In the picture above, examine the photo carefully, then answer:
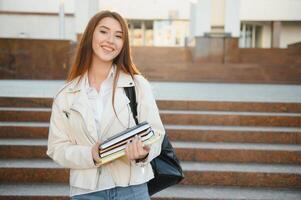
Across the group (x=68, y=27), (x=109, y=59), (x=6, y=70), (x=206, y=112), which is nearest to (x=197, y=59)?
(x=6, y=70)

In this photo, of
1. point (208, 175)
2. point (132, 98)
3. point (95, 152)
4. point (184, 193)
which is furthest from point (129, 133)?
point (208, 175)

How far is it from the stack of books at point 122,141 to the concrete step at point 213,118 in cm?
369

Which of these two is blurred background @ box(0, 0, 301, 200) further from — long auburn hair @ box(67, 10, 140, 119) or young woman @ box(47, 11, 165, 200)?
long auburn hair @ box(67, 10, 140, 119)

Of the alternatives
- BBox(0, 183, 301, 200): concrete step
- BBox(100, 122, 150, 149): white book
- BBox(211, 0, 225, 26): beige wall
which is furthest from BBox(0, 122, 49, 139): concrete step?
BBox(211, 0, 225, 26): beige wall

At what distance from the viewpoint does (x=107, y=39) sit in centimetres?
198

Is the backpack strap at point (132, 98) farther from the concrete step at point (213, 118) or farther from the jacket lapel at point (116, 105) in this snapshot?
the concrete step at point (213, 118)

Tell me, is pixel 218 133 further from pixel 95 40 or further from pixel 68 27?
pixel 68 27

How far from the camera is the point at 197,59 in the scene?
1201 centimetres

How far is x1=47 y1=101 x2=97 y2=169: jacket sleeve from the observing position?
73.4 inches

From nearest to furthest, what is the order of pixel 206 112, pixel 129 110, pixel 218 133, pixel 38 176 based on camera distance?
pixel 129 110 → pixel 38 176 → pixel 218 133 → pixel 206 112

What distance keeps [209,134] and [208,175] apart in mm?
879

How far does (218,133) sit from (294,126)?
1191mm

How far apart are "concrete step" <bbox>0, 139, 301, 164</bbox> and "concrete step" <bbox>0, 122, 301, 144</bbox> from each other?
0.25 meters

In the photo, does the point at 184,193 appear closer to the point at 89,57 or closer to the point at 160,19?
the point at 89,57
